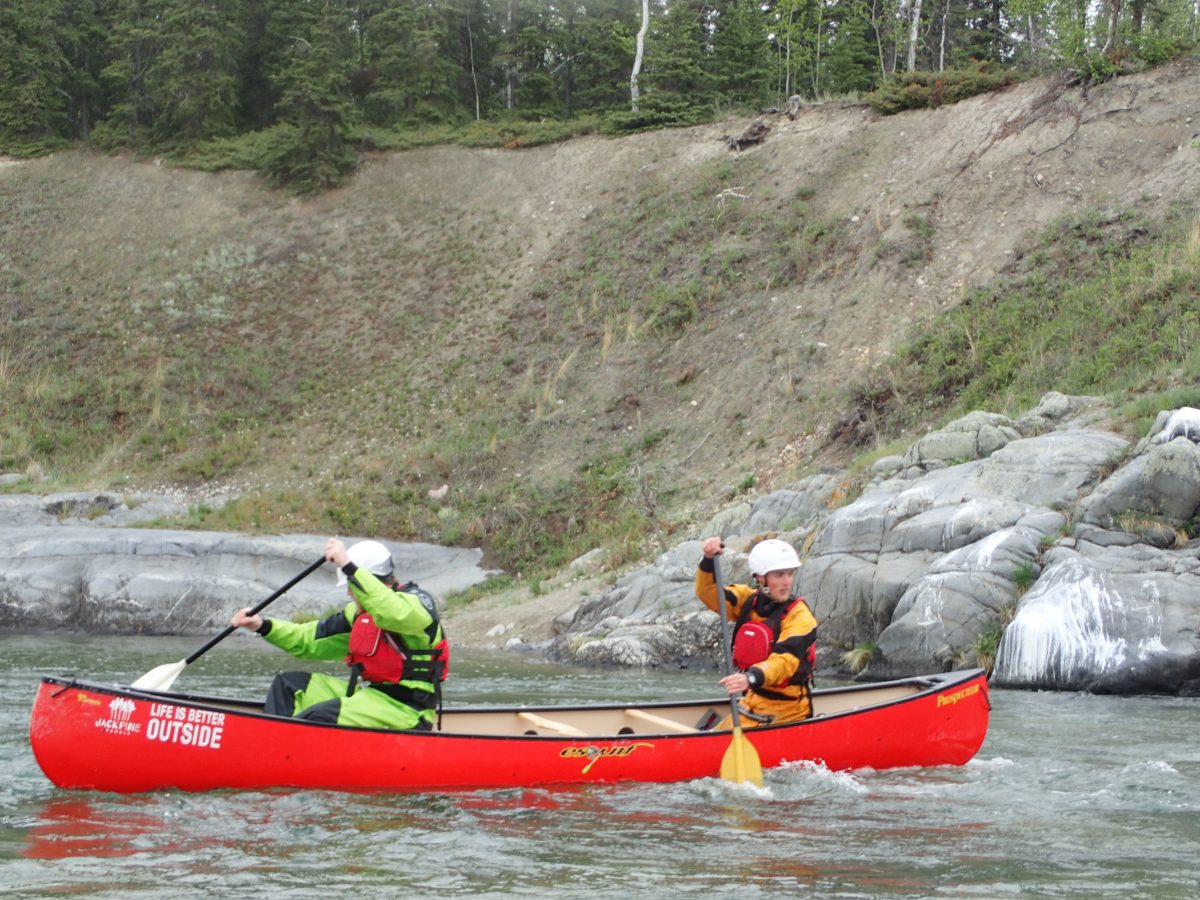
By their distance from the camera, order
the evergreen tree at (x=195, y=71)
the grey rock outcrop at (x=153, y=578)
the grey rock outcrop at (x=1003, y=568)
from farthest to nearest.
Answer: the evergreen tree at (x=195, y=71)
the grey rock outcrop at (x=153, y=578)
the grey rock outcrop at (x=1003, y=568)

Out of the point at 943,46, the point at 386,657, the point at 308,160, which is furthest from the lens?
the point at 943,46

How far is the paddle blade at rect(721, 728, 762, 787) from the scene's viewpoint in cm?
886

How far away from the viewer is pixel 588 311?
3109 cm

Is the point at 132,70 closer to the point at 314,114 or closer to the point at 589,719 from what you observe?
the point at 314,114

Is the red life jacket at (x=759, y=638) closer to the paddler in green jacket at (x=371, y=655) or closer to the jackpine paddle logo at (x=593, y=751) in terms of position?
the jackpine paddle logo at (x=593, y=751)

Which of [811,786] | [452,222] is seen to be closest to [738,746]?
[811,786]

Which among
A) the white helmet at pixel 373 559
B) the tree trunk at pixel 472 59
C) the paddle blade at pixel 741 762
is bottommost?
the paddle blade at pixel 741 762

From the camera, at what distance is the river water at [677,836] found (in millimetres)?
6418

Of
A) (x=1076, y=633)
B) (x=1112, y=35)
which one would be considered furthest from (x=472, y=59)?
(x=1076, y=633)

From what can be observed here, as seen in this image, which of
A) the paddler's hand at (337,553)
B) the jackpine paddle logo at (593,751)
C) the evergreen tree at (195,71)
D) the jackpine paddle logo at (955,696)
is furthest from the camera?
the evergreen tree at (195,71)

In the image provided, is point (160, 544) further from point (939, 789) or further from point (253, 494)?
point (939, 789)

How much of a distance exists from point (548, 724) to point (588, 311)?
21.9m

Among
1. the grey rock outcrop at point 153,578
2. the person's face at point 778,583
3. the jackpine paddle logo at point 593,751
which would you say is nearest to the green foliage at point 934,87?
the grey rock outcrop at point 153,578

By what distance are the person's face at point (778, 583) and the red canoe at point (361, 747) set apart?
2.98 feet
